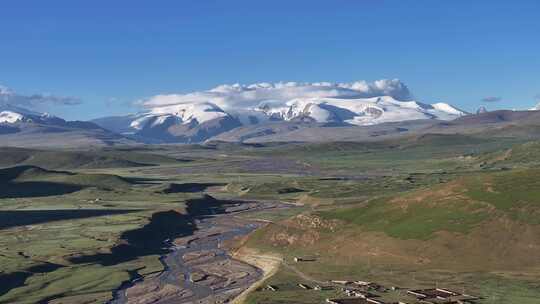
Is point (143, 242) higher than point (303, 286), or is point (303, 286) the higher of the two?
point (303, 286)

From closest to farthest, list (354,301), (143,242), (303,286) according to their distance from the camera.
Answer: (354,301) < (303,286) < (143,242)

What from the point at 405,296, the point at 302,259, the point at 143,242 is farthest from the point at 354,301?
the point at 143,242

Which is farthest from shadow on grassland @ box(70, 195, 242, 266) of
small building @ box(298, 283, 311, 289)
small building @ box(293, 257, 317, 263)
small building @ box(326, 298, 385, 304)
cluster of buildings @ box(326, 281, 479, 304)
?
small building @ box(326, 298, 385, 304)

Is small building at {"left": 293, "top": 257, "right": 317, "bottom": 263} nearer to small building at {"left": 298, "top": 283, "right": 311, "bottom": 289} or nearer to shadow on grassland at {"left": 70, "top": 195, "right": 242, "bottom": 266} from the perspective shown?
small building at {"left": 298, "top": 283, "right": 311, "bottom": 289}

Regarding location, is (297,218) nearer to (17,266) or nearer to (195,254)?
(195,254)

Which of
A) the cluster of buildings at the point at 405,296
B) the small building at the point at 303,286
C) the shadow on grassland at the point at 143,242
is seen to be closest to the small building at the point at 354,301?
the cluster of buildings at the point at 405,296

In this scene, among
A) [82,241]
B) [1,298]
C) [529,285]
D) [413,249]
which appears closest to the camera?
[529,285]

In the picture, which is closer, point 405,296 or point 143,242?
point 405,296

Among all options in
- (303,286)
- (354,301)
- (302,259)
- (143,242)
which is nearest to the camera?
(354,301)

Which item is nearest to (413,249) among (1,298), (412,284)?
(412,284)

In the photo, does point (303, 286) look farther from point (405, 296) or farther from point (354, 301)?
point (405, 296)

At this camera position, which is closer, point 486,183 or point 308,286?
point 308,286
